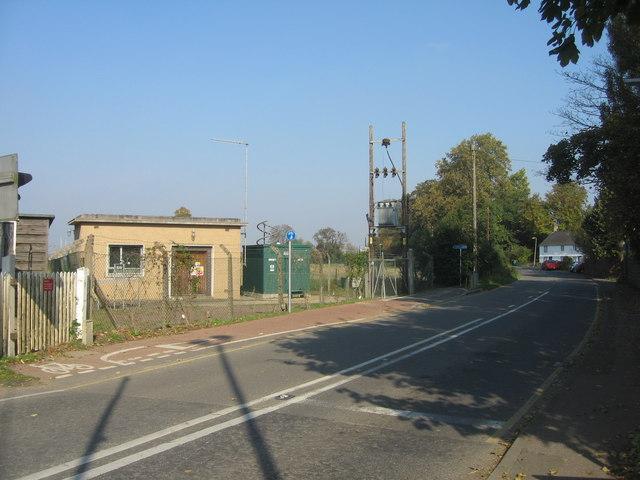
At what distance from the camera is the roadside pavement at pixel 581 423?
4.93 m

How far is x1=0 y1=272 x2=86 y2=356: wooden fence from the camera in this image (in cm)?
1045

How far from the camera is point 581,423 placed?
20.5 ft

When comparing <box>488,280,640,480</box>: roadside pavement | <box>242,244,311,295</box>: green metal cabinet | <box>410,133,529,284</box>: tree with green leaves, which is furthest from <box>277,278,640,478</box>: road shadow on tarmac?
<box>410,133,529,284</box>: tree with green leaves

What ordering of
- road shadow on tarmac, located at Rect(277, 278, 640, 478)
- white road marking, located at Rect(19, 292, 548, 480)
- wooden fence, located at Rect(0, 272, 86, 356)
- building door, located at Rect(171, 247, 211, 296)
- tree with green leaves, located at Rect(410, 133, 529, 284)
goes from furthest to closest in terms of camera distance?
tree with green leaves, located at Rect(410, 133, 529, 284), building door, located at Rect(171, 247, 211, 296), wooden fence, located at Rect(0, 272, 86, 356), road shadow on tarmac, located at Rect(277, 278, 640, 478), white road marking, located at Rect(19, 292, 548, 480)

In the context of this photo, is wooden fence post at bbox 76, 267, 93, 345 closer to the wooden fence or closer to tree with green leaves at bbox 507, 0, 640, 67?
the wooden fence

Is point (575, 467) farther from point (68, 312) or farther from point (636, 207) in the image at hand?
point (636, 207)

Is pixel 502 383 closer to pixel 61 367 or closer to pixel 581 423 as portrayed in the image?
pixel 581 423

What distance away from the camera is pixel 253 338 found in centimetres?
1345

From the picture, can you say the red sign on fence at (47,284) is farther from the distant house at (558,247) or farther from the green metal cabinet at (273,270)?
the distant house at (558,247)

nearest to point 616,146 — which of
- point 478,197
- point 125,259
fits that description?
point 125,259

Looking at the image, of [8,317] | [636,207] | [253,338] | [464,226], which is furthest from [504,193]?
[8,317]

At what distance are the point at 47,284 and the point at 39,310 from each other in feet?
1.78

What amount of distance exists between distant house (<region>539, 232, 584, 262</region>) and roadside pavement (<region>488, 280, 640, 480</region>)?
88885mm

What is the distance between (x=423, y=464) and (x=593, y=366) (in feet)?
19.3
